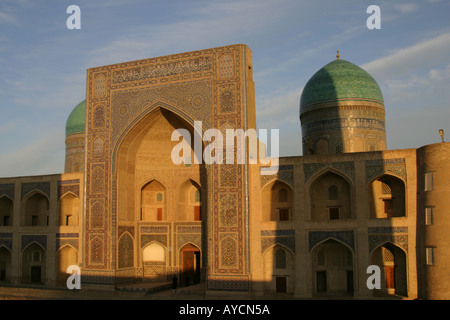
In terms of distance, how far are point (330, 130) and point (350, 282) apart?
7.68 m

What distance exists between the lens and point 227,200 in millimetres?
16750

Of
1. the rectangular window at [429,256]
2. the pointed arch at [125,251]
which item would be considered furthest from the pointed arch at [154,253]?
the rectangular window at [429,256]

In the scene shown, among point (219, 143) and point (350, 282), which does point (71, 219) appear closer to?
point (219, 143)

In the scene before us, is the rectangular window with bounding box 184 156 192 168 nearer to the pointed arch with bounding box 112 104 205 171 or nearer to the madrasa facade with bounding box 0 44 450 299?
the madrasa facade with bounding box 0 44 450 299

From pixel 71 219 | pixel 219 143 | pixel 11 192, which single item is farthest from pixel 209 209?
pixel 11 192

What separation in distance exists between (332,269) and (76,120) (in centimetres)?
1862

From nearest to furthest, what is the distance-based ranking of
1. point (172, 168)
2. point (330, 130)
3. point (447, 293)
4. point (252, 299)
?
point (447, 293) < point (252, 299) < point (172, 168) < point (330, 130)

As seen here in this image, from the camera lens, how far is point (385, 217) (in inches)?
654

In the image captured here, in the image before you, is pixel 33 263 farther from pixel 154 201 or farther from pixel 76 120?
pixel 76 120

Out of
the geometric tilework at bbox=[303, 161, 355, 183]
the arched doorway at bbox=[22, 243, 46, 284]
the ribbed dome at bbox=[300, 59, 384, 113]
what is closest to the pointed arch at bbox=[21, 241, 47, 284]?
the arched doorway at bbox=[22, 243, 46, 284]

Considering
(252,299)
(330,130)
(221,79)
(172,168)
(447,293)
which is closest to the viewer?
(447,293)

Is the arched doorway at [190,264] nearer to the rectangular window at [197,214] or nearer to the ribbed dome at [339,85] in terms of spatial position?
the rectangular window at [197,214]

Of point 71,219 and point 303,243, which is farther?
point 71,219

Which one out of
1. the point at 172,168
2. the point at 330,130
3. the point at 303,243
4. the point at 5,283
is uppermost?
the point at 330,130
